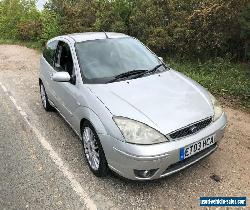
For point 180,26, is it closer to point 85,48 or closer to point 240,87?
point 240,87

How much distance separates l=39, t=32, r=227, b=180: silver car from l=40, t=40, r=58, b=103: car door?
42 centimetres

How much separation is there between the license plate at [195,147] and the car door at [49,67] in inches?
119

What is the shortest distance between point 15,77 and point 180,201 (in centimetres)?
842

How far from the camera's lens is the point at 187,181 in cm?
455

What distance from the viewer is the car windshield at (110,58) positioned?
16.8 ft

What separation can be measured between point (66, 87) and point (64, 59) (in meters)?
0.62

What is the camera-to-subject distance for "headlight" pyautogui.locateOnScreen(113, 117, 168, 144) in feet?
Answer: 13.0

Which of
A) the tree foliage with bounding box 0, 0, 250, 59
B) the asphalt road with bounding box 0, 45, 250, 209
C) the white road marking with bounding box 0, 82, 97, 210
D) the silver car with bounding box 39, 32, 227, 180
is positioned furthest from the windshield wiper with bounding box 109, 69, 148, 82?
the tree foliage with bounding box 0, 0, 250, 59

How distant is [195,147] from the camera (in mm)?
4168

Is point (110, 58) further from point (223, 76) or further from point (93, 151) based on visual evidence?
point (223, 76)

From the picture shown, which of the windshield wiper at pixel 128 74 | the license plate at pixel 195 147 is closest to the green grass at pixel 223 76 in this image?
the windshield wiper at pixel 128 74

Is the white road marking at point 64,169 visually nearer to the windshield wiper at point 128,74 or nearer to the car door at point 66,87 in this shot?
the car door at point 66,87

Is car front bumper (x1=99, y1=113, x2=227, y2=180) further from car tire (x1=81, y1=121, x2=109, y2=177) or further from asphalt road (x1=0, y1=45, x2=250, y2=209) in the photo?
asphalt road (x1=0, y1=45, x2=250, y2=209)

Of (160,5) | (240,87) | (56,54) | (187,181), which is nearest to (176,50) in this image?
(160,5)
